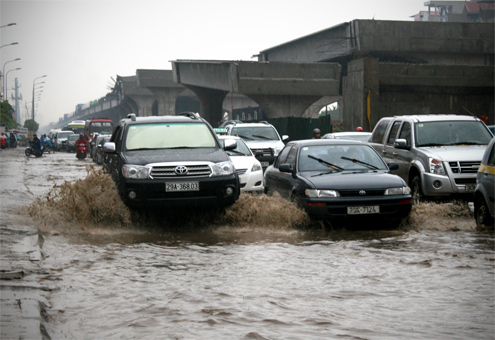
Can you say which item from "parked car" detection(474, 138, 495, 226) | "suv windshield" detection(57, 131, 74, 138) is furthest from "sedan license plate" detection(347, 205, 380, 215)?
"suv windshield" detection(57, 131, 74, 138)

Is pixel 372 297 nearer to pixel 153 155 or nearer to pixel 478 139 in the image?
pixel 153 155

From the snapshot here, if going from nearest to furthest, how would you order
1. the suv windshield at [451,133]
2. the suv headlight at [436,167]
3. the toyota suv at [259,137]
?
1. the suv headlight at [436,167]
2. the suv windshield at [451,133]
3. the toyota suv at [259,137]

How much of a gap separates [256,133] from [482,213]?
46.2 feet

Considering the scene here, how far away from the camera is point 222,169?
452 inches

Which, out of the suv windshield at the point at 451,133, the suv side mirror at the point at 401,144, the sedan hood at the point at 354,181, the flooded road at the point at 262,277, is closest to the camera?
the flooded road at the point at 262,277

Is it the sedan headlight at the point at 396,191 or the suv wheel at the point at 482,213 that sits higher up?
the sedan headlight at the point at 396,191

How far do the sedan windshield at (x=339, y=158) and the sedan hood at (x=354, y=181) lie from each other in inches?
16.2

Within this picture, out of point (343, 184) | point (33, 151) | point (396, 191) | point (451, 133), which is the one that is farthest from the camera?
point (33, 151)

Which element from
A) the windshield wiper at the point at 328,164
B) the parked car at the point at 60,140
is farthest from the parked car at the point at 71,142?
the windshield wiper at the point at 328,164

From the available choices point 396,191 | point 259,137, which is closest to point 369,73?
point 259,137

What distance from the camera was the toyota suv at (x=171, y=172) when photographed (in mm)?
11102

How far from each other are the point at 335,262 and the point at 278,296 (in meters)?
2.09

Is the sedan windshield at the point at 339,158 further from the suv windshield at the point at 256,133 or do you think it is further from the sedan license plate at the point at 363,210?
the suv windshield at the point at 256,133

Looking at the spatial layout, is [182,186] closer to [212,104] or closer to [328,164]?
[328,164]
